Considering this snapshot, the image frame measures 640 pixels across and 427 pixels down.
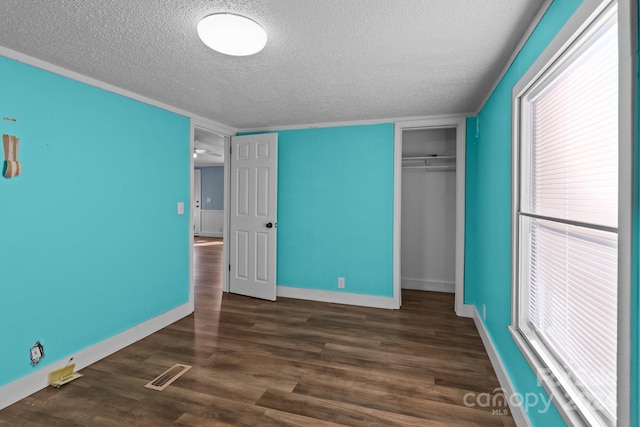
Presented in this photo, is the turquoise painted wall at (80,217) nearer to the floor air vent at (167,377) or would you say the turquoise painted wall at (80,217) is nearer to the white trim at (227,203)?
the floor air vent at (167,377)

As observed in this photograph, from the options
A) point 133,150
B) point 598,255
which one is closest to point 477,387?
point 598,255

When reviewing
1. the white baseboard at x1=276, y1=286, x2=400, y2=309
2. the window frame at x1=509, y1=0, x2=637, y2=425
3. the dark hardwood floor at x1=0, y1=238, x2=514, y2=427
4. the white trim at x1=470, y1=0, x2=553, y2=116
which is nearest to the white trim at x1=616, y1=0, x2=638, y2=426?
the window frame at x1=509, y1=0, x2=637, y2=425

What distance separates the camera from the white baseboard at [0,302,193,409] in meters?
2.05

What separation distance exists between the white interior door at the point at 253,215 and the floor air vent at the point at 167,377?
1.69 metres

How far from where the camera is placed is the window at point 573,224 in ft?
3.49

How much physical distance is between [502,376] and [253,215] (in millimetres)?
3096

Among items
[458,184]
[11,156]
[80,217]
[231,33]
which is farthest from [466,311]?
[11,156]

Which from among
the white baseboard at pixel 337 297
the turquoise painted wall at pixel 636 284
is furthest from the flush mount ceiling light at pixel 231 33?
the white baseboard at pixel 337 297

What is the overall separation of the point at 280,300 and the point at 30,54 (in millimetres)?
3253

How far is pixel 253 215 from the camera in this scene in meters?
4.20

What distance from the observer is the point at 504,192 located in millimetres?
2264

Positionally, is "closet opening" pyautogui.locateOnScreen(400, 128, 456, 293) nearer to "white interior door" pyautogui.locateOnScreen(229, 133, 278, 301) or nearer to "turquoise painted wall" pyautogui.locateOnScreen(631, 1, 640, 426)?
"white interior door" pyautogui.locateOnScreen(229, 133, 278, 301)

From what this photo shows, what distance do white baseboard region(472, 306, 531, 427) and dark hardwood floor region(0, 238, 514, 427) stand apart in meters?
0.07

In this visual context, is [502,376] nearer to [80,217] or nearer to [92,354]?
[92,354]
